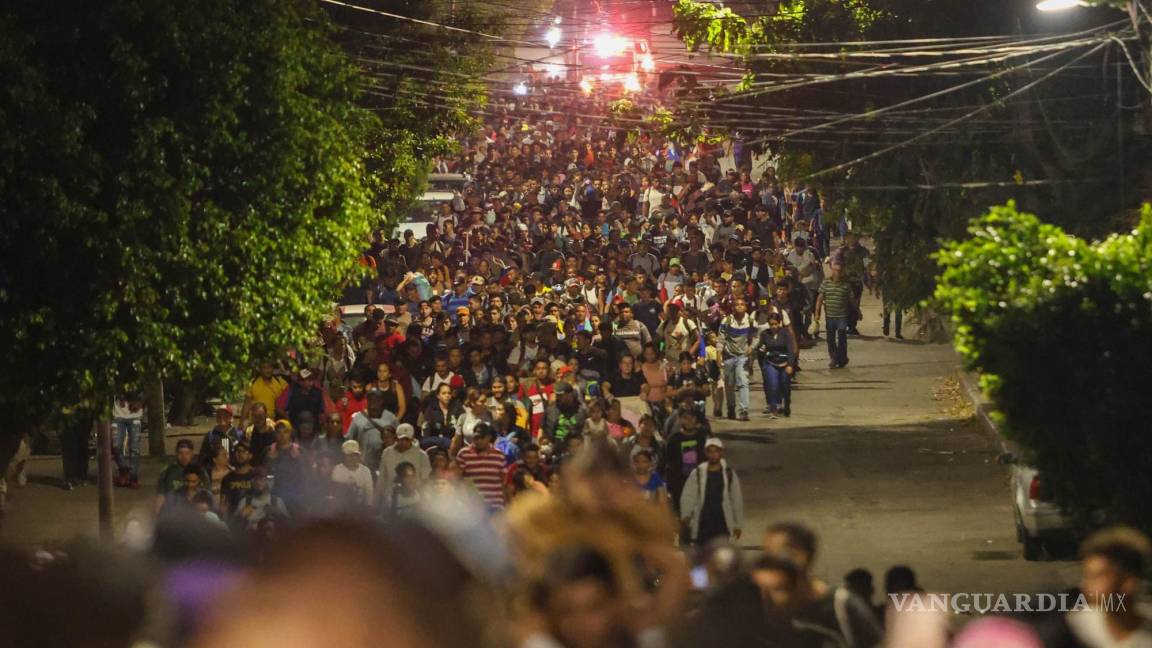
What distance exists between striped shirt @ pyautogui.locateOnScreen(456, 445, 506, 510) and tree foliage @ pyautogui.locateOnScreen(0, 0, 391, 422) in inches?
81.3

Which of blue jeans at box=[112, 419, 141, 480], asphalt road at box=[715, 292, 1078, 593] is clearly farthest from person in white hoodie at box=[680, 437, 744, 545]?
blue jeans at box=[112, 419, 141, 480]

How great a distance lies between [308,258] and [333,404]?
3.73 metres

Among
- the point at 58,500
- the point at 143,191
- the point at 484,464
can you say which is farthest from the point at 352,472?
the point at 58,500

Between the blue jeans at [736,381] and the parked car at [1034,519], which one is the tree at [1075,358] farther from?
the blue jeans at [736,381]

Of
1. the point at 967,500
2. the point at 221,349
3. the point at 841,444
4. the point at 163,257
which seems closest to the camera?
the point at 163,257

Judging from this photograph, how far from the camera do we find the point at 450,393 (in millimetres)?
17578

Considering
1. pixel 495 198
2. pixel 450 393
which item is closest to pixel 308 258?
pixel 450 393

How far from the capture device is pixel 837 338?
24.8 meters

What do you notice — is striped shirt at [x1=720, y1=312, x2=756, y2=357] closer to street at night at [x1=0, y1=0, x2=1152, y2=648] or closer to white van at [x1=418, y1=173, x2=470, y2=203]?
street at night at [x1=0, y1=0, x2=1152, y2=648]

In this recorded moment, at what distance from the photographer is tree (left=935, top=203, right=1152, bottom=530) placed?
972 centimetres

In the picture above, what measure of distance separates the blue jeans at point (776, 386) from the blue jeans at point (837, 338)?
3.19 metres

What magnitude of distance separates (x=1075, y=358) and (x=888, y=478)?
26.6 feet

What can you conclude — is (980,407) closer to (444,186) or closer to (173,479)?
(173,479)

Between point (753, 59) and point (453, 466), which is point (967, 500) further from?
point (753, 59)
